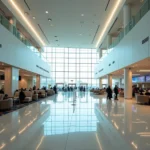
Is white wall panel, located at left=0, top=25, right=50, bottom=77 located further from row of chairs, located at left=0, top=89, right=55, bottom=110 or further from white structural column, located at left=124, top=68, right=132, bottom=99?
white structural column, located at left=124, top=68, right=132, bottom=99

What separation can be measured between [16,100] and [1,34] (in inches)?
203

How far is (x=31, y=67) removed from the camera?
2402cm

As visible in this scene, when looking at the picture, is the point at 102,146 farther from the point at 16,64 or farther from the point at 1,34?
the point at 16,64

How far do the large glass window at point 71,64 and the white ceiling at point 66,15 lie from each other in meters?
17.0

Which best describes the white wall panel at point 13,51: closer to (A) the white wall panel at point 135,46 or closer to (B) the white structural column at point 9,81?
(B) the white structural column at point 9,81

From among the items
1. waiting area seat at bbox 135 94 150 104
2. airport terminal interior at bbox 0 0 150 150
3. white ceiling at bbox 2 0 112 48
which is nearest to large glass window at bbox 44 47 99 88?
airport terminal interior at bbox 0 0 150 150

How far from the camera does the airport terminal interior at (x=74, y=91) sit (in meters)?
5.27

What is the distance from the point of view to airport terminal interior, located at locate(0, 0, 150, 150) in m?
5.27

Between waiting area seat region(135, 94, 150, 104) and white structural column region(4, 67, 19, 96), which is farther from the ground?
white structural column region(4, 67, 19, 96)

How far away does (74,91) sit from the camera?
22812 mm

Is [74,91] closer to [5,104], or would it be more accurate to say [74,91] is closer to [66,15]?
[66,15]

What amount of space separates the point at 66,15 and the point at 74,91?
8.65 meters

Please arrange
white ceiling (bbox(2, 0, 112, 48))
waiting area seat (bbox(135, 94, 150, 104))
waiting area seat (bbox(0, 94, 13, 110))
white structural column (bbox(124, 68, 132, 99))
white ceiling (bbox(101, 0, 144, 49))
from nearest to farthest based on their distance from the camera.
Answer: waiting area seat (bbox(0, 94, 13, 110)) < waiting area seat (bbox(135, 94, 150, 104)) < white ceiling (bbox(101, 0, 144, 49)) < white ceiling (bbox(2, 0, 112, 48)) < white structural column (bbox(124, 68, 132, 99))

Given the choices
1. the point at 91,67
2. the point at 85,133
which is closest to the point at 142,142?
the point at 85,133
